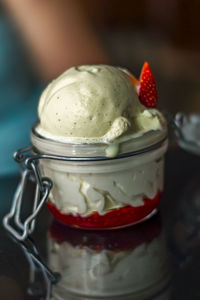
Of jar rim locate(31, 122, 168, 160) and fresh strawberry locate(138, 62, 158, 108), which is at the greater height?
fresh strawberry locate(138, 62, 158, 108)

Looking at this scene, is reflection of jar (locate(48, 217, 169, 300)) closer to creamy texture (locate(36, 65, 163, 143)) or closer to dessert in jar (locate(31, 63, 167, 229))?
dessert in jar (locate(31, 63, 167, 229))

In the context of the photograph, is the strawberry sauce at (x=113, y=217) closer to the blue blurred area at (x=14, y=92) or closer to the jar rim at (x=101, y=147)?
the jar rim at (x=101, y=147)

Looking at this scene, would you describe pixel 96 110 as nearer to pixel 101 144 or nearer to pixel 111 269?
pixel 101 144

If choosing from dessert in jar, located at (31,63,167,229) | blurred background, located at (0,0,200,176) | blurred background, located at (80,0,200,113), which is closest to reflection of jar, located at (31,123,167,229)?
dessert in jar, located at (31,63,167,229)

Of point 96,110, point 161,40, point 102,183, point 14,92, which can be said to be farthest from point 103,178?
point 161,40

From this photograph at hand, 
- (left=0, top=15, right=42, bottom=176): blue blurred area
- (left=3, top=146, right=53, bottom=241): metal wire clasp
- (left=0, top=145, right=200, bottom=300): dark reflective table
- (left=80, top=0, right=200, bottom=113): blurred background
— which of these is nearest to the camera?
(left=0, top=145, right=200, bottom=300): dark reflective table

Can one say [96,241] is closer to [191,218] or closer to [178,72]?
[191,218]

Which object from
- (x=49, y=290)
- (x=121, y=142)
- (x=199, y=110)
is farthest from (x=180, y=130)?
(x=199, y=110)
